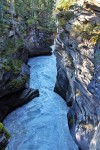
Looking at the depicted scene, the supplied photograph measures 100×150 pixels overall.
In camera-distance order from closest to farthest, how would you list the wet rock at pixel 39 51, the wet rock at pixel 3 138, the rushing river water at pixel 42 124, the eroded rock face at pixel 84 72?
the wet rock at pixel 3 138
the eroded rock face at pixel 84 72
the rushing river water at pixel 42 124
the wet rock at pixel 39 51

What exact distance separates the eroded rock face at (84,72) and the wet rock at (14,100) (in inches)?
236

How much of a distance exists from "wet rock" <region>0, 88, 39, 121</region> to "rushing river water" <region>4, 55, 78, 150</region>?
454 mm

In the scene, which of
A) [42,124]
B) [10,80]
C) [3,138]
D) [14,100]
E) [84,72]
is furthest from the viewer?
[14,100]

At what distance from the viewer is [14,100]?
2525cm

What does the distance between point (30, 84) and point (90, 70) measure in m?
15.6

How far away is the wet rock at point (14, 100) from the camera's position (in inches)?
945

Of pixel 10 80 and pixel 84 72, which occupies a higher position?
pixel 84 72

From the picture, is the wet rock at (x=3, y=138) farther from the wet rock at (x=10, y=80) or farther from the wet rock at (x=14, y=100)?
the wet rock at (x=14, y=100)

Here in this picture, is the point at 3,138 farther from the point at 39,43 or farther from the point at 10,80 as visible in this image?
the point at 39,43

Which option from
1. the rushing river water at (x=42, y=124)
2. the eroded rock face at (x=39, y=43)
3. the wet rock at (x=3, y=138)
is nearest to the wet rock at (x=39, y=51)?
the eroded rock face at (x=39, y=43)

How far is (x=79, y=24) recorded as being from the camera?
1998cm

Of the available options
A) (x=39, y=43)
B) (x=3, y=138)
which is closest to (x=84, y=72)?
(x=3, y=138)

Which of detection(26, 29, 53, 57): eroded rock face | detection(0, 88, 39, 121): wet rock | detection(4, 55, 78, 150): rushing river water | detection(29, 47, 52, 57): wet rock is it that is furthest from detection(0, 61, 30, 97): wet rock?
detection(29, 47, 52, 57): wet rock

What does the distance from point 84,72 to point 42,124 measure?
24.7 ft
